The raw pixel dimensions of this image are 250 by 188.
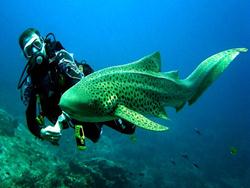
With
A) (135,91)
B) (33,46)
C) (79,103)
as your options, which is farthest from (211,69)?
(33,46)

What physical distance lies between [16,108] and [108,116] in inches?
1110

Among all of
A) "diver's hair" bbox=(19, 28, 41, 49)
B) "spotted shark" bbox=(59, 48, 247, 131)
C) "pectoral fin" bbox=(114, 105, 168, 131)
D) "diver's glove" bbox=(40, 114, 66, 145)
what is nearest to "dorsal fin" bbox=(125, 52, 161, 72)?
"spotted shark" bbox=(59, 48, 247, 131)

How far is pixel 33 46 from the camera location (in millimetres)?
5055

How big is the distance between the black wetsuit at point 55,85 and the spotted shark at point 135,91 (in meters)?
0.94

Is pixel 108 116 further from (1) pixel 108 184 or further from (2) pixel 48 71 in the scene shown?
(1) pixel 108 184

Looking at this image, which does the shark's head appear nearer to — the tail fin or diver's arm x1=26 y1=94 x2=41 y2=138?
the tail fin

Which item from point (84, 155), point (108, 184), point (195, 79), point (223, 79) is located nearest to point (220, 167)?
point (84, 155)

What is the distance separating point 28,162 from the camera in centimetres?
1168

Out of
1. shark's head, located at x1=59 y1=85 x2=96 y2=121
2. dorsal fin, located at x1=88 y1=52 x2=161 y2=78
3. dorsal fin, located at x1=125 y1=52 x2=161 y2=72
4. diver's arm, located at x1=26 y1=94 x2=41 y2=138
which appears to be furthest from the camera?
diver's arm, located at x1=26 y1=94 x2=41 y2=138

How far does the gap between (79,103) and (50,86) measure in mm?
1873

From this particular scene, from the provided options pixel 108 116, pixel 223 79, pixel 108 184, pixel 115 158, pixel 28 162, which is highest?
pixel 108 116

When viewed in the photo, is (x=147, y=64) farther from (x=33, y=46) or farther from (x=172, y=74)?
(x=33, y=46)

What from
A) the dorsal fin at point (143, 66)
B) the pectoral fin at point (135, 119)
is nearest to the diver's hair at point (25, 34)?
the dorsal fin at point (143, 66)

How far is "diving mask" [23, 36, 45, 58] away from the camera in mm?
5023
